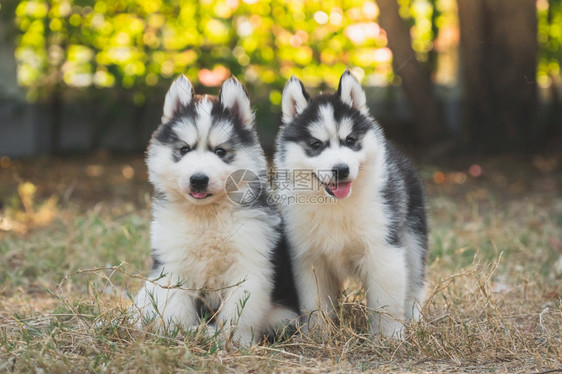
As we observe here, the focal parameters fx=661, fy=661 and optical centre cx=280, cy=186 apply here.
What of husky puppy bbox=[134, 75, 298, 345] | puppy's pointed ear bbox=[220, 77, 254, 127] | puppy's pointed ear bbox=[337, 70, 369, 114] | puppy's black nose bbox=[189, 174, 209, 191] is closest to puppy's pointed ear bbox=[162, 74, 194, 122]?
husky puppy bbox=[134, 75, 298, 345]

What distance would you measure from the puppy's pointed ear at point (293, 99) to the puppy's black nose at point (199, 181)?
67cm

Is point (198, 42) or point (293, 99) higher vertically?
point (198, 42)

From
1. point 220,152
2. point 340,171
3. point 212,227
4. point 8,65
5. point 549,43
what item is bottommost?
point 212,227

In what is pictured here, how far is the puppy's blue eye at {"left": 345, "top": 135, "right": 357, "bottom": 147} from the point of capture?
358 cm

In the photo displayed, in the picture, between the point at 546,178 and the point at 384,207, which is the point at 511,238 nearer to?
the point at 384,207

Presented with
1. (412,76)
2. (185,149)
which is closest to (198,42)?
(412,76)

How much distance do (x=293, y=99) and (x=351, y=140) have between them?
43 cm

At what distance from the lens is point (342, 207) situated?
11.8 feet

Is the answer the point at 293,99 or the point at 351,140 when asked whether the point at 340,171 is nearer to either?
the point at 351,140

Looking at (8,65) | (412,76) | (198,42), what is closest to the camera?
(198,42)

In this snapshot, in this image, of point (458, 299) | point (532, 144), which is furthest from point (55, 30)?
point (458, 299)

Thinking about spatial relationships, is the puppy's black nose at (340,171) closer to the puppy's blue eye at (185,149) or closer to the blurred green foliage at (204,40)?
the puppy's blue eye at (185,149)

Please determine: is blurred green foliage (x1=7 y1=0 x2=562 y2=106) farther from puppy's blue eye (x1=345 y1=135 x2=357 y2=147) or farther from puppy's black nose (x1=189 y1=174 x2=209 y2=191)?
puppy's black nose (x1=189 y1=174 x2=209 y2=191)

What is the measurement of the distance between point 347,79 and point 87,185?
5.97 m
